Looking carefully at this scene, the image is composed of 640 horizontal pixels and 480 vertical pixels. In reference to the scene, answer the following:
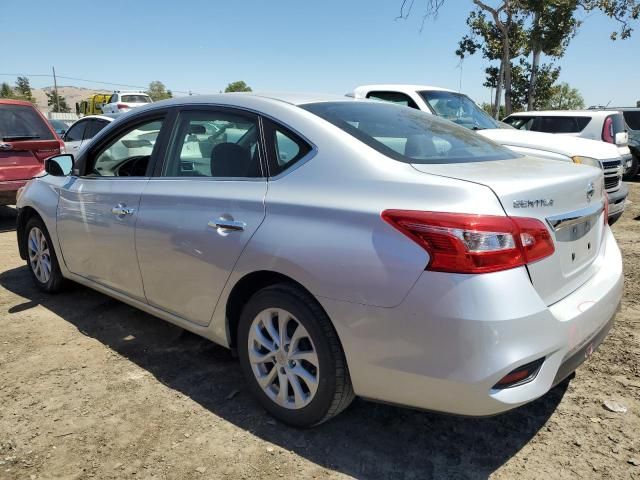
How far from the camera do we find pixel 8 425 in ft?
8.81

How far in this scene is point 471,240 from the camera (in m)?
1.93

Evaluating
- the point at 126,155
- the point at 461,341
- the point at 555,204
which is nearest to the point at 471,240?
the point at 461,341

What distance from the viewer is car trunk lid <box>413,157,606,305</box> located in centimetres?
206

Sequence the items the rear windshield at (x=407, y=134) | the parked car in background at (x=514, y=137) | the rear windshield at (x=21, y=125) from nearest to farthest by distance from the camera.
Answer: the rear windshield at (x=407, y=134), the parked car in background at (x=514, y=137), the rear windshield at (x=21, y=125)

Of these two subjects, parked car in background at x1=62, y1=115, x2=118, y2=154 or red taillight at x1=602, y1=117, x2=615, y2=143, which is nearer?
parked car in background at x1=62, y1=115, x2=118, y2=154

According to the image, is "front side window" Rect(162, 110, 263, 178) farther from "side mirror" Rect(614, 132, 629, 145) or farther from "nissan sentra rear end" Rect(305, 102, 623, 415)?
"side mirror" Rect(614, 132, 629, 145)

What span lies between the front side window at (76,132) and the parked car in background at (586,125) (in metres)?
8.83

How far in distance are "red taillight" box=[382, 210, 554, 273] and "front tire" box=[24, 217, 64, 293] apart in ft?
11.5

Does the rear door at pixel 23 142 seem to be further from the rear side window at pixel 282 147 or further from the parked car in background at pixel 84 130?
the rear side window at pixel 282 147

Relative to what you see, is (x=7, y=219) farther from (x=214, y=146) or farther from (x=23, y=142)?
(x=214, y=146)

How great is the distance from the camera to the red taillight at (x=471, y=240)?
1.92 meters

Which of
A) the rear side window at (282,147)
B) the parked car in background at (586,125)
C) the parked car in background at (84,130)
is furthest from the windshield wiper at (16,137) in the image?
the parked car in background at (586,125)

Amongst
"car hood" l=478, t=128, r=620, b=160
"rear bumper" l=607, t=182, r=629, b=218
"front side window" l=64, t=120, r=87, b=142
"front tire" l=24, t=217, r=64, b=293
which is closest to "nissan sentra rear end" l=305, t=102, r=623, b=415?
"front tire" l=24, t=217, r=64, b=293

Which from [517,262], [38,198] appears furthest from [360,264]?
[38,198]
